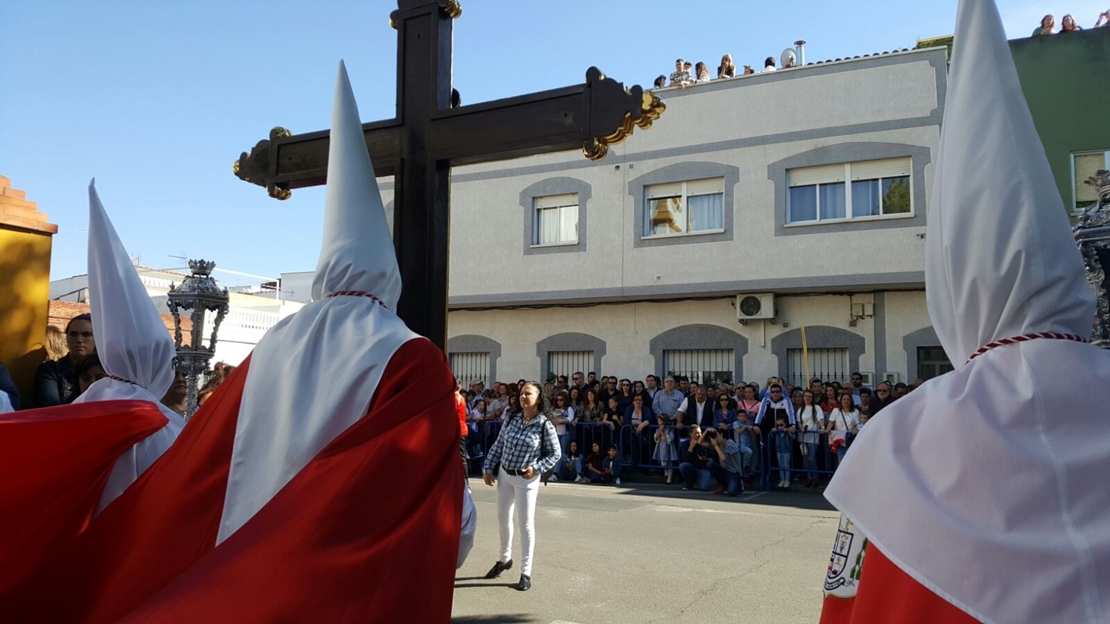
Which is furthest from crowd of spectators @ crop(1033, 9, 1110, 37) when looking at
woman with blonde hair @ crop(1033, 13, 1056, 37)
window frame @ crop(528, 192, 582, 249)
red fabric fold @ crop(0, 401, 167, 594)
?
red fabric fold @ crop(0, 401, 167, 594)

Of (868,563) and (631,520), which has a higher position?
(868,563)

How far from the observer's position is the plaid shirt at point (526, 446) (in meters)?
7.89

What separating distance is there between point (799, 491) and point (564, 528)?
559 cm

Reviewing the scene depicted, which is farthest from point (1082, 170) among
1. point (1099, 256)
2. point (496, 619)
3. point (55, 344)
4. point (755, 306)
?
point (55, 344)

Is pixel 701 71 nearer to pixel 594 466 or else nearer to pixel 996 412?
pixel 594 466

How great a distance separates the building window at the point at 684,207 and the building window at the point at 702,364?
8.85 ft

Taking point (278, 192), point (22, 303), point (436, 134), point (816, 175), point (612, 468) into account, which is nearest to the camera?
point (436, 134)

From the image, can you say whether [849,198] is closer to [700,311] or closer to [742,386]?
[700,311]

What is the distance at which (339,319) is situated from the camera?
3.14 m

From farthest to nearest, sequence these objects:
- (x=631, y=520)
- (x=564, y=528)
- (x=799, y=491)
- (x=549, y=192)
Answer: (x=549, y=192) < (x=799, y=491) < (x=631, y=520) < (x=564, y=528)

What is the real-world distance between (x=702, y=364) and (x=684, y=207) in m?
3.57

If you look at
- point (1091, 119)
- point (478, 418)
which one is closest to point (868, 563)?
point (478, 418)

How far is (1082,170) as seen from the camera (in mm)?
17906

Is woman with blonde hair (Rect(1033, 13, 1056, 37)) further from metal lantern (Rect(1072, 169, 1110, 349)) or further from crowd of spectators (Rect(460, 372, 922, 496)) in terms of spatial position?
metal lantern (Rect(1072, 169, 1110, 349))
